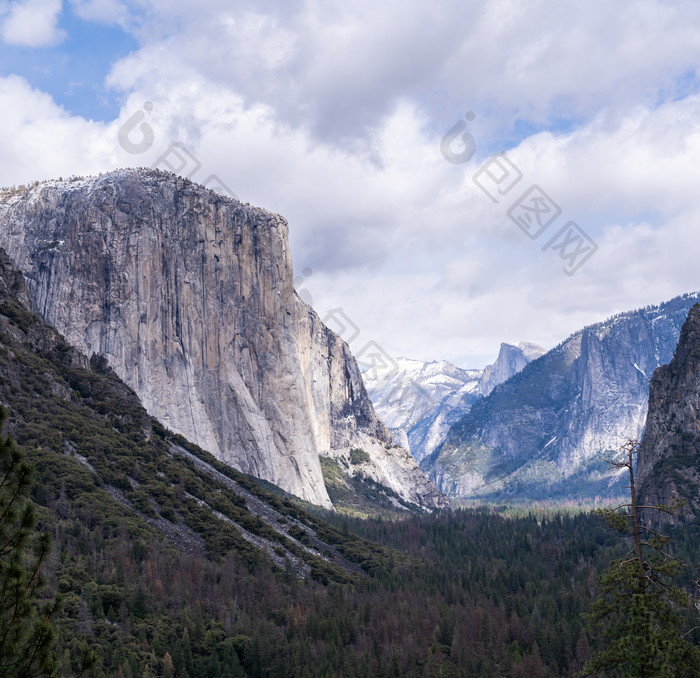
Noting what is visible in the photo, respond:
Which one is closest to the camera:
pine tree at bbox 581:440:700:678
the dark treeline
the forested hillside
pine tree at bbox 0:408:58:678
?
pine tree at bbox 0:408:58:678

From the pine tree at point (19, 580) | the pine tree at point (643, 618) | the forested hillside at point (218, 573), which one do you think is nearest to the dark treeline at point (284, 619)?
the forested hillside at point (218, 573)

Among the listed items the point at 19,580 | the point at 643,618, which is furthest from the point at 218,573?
the point at 19,580

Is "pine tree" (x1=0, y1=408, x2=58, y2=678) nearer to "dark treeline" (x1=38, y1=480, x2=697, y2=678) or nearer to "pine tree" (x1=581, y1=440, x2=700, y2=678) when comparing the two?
"pine tree" (x1=581, y1=440, x2=700, y2=678)

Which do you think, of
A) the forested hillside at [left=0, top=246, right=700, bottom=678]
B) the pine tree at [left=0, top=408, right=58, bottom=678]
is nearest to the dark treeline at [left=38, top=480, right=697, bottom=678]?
the forested hillside at [left=0, top=246, right=700, bottom=678]

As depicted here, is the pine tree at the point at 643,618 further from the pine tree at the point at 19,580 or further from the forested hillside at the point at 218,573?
the forested hillside at the point at 218,573

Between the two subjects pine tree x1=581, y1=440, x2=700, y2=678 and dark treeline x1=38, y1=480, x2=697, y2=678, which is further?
dark treeline x1=38, y1=480, x2=697, y2=678

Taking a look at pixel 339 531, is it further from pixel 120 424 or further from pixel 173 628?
pixel 173 628
